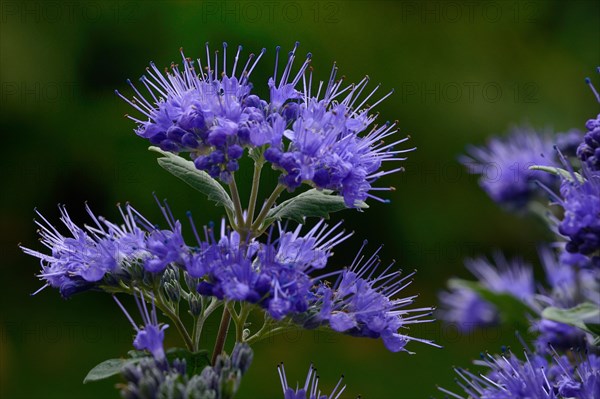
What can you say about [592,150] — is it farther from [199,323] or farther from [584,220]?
[199,323]

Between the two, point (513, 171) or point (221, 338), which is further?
point (513, 171)

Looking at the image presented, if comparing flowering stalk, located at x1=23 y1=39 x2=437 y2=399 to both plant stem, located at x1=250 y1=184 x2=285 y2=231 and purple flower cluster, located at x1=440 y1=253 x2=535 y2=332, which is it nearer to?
plant stem, located at x1=250 y1=184 x2=285 y2=231

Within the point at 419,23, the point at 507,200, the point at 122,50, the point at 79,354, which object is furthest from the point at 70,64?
the point at 507,200

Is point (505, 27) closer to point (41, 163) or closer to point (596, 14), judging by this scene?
point (596, 14)

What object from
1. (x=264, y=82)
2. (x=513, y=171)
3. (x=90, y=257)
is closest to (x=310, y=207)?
(x=90, y=257)

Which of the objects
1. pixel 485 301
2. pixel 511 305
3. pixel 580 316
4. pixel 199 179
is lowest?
pixel 485 301

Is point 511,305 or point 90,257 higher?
point 90,257
